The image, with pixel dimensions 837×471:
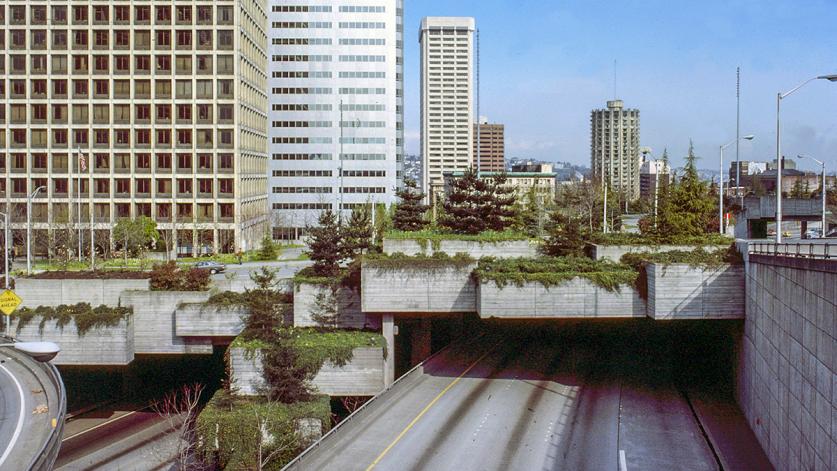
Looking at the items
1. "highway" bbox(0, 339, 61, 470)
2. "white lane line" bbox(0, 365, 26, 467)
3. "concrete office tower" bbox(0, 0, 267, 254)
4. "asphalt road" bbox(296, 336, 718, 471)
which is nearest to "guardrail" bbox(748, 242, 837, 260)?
"asphalt road" bbox(296, 336, 718, 471)

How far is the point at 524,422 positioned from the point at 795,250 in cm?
1299

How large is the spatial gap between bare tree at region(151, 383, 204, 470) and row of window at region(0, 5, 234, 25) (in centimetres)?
5151

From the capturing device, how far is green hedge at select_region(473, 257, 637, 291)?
40188 mm

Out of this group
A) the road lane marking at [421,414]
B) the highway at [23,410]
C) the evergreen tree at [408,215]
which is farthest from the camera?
the evergreen tree at [408,215]

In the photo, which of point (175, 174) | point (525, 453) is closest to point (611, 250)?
point (525, 453)

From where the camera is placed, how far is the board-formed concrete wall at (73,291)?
165 ft

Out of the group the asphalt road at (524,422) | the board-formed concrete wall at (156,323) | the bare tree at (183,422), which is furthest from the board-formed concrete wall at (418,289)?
the board-formed concrete wall at (156,323)

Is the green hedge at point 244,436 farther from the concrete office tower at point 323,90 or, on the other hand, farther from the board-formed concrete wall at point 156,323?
the concrete office tower at point 323,90

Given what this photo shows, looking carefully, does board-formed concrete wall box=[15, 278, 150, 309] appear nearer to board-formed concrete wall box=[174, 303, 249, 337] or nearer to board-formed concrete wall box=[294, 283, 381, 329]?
board-formed concrete wall box=[174, 303, 249, 337]

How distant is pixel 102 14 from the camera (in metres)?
94.2

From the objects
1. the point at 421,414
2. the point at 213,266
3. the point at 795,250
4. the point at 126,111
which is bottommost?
the point at 421,414

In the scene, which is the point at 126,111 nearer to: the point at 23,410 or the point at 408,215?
the point at 408,215

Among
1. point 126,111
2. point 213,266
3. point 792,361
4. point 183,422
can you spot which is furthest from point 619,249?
point 126,111

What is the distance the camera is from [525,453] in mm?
30516
